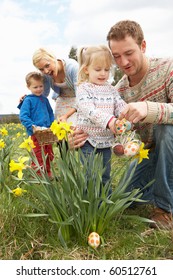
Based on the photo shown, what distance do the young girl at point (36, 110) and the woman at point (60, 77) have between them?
0.13 metres

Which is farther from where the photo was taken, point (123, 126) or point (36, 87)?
point (36, 87)

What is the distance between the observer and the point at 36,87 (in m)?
4.00

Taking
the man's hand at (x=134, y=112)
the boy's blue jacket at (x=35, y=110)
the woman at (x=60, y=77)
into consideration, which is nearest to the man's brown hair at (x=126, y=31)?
the man's hand at (x=134, y=112)

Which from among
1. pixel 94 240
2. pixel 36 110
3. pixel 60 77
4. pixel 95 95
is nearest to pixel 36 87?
pixel 36 110

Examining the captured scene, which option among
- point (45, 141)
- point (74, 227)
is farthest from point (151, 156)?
point (45, 141)

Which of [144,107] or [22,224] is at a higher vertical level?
[144,107]

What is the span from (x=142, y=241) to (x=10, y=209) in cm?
83

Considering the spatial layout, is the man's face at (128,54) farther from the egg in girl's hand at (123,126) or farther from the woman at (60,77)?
the woman at (60,77)

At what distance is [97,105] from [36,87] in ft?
5.21

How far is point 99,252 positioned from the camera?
1981 millimetres

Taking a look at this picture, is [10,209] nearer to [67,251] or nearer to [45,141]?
[67,251]

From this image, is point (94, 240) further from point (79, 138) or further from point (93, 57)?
point (93, 57)

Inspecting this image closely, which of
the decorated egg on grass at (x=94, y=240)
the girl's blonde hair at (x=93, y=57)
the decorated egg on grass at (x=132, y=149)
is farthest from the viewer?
the girl's blonde hair at (x=93, y=57)

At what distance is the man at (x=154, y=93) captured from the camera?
7.57 ft
